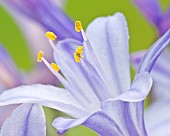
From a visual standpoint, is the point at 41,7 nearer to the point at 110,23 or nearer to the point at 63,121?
the point at 110,23

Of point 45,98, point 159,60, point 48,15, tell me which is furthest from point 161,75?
point 45,98

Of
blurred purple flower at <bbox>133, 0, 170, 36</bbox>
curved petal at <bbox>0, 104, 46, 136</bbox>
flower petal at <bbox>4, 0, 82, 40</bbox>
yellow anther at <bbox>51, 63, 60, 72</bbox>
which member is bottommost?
blurred purple flower at <bbox>133, 0, 170, 36</bbox>

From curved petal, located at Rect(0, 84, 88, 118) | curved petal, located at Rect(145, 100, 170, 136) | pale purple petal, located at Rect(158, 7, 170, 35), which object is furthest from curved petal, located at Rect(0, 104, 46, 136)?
pale purple petal, located at Rect(158, 7, 170, 35)

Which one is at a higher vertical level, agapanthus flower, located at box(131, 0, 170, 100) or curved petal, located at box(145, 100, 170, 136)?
agapanthus flower, located at box(131, 0, 170, 100)

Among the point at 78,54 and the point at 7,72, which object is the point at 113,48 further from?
the point at 7,72

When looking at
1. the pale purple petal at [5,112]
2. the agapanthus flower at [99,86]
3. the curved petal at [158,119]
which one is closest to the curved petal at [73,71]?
the agapanthus flower at [99,86]

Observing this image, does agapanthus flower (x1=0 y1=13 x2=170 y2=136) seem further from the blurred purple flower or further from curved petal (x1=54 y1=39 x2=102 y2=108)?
the blurred purple flower

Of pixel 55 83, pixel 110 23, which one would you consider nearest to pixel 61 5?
pixel 55 83
